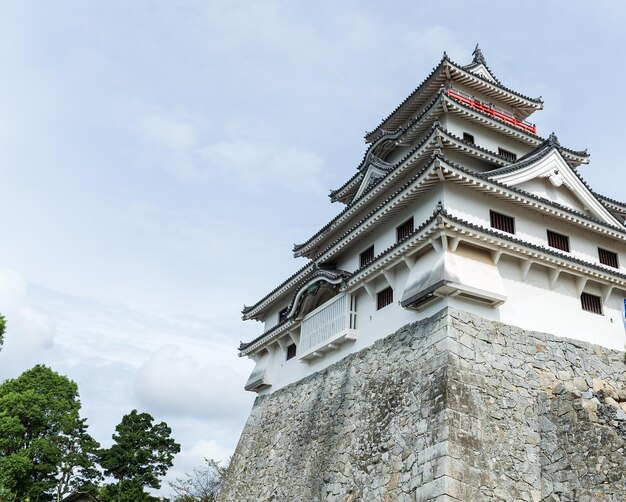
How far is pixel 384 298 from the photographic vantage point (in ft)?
57.9

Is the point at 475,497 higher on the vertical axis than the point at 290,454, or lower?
lower

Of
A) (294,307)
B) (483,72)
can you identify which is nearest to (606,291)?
(294,307)

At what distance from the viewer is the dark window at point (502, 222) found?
16.9m

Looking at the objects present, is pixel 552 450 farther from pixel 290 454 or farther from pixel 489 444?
pixel 290 454

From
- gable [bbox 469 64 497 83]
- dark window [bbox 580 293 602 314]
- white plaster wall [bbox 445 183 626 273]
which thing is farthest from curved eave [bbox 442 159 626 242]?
gable [bbox 469 64 497 83]

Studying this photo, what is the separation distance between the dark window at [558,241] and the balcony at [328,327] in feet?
21.3

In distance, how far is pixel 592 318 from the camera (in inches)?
664

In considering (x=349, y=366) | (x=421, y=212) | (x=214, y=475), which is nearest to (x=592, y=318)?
(x=421, y=212)

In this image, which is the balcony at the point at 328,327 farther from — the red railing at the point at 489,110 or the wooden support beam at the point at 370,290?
the red railing at the point at 489,110

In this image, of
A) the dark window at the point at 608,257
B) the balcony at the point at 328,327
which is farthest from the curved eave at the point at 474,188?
the balcony at the point at 328,327

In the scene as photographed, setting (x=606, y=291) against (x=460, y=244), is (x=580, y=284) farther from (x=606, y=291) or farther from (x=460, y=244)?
(x=460, y=244)

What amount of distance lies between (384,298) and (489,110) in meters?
10.3

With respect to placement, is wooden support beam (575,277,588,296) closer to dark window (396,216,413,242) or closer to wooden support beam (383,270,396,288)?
dark window (396,216,413,242)

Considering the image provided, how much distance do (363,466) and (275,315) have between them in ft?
36.6
